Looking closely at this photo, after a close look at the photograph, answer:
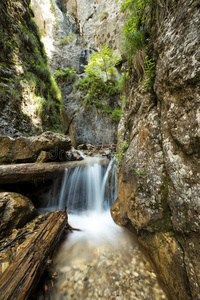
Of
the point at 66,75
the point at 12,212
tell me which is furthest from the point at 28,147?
the point at 66,75

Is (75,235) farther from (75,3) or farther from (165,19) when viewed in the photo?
(75,3)

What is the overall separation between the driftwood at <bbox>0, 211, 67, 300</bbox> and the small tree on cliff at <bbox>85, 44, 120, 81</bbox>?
45.4ft

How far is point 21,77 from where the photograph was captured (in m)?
6.41

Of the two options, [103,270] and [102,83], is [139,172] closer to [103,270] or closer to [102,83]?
[103,270]

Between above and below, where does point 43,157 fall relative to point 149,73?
below

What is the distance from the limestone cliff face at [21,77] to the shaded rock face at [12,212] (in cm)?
334

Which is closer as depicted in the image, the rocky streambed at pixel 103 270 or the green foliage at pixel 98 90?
the rocky streambed at pixel 103 270

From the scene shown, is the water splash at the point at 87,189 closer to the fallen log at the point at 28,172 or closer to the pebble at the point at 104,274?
the fallen log at the point at 28,172

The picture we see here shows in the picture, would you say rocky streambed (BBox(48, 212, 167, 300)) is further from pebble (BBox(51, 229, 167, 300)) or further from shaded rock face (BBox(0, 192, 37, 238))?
shaded rock face (BBox(0, 192, 37, 238))

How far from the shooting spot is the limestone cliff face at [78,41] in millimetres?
12299

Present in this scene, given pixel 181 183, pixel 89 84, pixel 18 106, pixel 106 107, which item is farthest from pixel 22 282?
pixel 89 84

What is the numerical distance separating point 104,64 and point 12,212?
47.1ft

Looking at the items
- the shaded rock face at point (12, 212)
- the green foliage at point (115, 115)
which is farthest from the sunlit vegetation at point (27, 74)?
the green foliage at point (115, 115)

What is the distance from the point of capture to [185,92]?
61.2 inches
